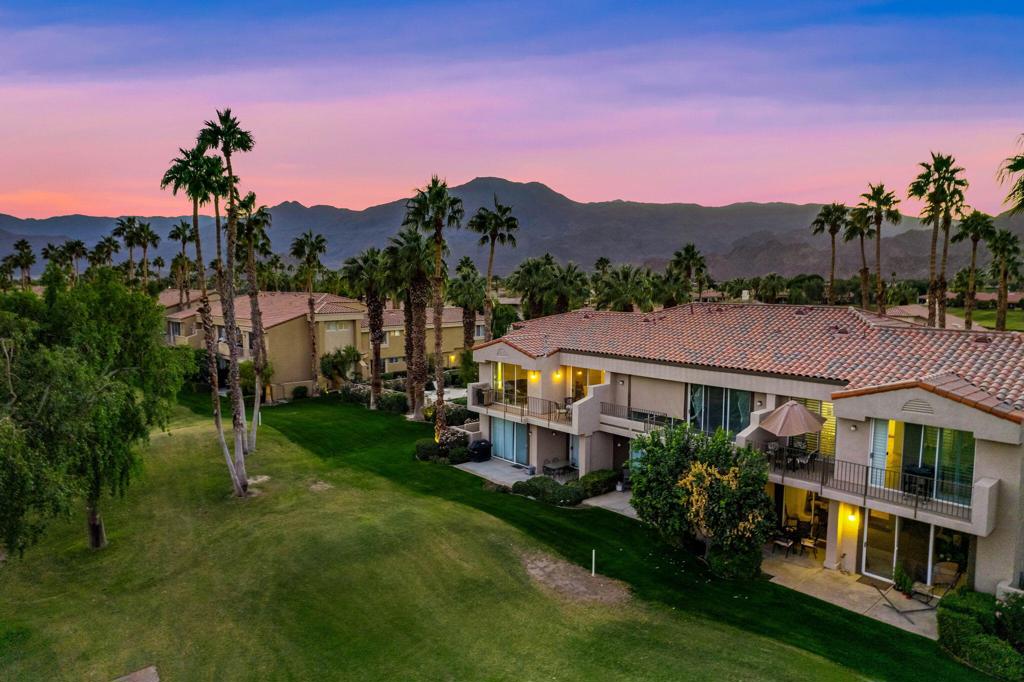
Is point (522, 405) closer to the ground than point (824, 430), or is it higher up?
closer to the ground

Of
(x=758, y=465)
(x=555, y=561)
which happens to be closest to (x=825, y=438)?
(x=758, y=465)

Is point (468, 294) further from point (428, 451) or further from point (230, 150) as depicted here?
point (230, 150)

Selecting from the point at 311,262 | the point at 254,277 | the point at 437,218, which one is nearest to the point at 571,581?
the point at 254,277

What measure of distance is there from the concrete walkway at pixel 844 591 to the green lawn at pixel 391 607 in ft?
1.99

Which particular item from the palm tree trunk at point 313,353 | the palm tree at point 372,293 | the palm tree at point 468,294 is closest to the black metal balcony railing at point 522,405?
the palm tree at point 372,293

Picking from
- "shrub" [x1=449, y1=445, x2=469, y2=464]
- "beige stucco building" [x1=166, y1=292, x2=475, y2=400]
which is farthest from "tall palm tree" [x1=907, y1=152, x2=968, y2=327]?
"beige stucco building" [x1=166, y1=292, x2=475, y2=400]

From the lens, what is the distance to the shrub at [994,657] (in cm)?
1352

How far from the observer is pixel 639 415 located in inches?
1041

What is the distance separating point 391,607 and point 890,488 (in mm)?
15138

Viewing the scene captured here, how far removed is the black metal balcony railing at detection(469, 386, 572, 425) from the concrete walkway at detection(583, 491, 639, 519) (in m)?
3.63

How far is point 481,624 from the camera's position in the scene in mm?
15547

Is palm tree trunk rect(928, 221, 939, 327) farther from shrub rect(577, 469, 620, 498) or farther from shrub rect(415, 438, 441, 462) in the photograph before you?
shrub rect(415, 438, 441, 462)

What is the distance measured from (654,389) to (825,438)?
23.8 ft

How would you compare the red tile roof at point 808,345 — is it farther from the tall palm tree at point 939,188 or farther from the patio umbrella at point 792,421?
the tall palm tree at point 939,188
